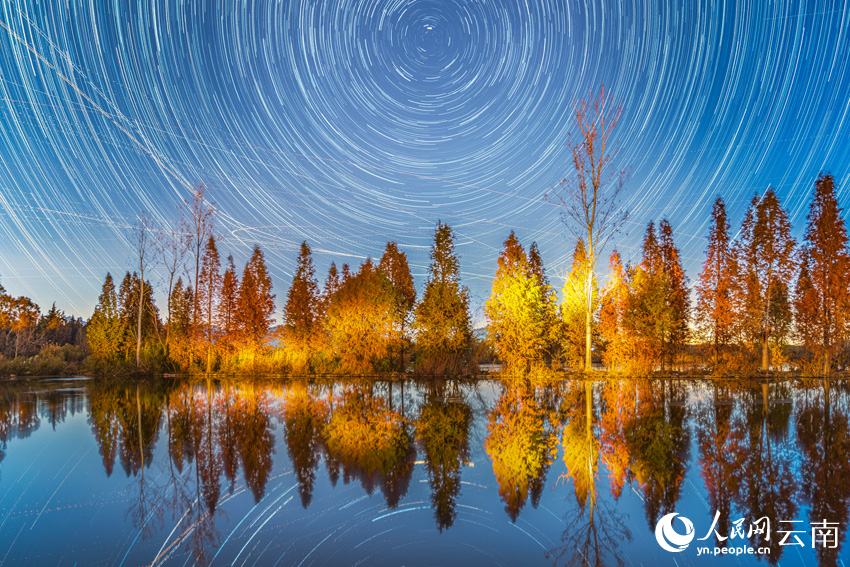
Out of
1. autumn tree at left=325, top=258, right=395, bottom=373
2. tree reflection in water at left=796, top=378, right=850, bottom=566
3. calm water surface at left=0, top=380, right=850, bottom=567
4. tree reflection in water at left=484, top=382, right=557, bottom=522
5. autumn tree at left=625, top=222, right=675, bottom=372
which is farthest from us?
autumn tree at left=325, top=258, right=395, bottom=373

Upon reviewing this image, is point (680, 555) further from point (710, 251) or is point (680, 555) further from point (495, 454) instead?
point (710, 251)

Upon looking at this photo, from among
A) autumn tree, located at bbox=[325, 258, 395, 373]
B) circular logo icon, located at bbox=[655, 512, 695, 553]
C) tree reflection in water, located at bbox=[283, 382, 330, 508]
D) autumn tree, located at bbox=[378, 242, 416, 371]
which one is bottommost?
tree reflection in water, located at bbox=[283, 382, 330, 508]

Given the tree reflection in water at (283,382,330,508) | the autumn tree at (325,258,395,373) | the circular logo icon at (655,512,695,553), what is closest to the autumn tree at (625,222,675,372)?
the autumn tree at (325,258,395,373)

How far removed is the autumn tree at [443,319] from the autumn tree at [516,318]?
8.26ft

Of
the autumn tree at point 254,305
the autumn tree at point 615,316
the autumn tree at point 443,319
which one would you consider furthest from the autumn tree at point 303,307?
the autumn tree at point 615,316

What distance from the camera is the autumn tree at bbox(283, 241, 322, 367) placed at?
38906 mm

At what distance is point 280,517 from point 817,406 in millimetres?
13512

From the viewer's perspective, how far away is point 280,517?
4.60 metres

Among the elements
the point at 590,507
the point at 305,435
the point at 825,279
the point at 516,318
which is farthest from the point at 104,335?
the point at 825,279

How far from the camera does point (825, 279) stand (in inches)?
1089

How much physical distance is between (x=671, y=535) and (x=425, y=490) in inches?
91.8

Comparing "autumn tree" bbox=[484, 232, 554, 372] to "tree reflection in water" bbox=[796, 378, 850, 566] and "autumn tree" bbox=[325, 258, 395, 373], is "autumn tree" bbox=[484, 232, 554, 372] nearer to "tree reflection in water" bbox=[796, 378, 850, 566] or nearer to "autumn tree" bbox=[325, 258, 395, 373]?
"autumn tree" bbox=[325, 258, 395, 373]

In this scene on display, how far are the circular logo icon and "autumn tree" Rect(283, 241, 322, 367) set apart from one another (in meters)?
33.8

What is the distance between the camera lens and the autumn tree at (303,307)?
38.9 meters
